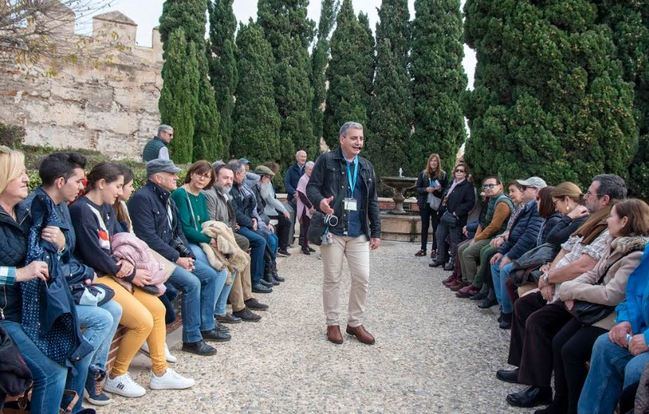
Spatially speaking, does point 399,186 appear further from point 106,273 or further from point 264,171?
point 106,273

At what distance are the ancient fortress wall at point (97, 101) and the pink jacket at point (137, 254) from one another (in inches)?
576

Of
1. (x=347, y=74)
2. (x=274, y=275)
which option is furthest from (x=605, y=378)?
(x=347, y=74)

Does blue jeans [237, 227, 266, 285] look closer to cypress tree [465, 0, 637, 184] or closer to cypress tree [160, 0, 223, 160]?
cypress tree [465, 0, 637, 184]

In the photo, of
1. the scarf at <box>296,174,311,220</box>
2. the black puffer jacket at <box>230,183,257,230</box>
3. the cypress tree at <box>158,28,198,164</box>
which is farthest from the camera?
the cypress tree at <box>158,28,198,164</box>

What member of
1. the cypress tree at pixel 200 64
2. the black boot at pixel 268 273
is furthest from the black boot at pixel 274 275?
the cypress tree at pixel 200 64

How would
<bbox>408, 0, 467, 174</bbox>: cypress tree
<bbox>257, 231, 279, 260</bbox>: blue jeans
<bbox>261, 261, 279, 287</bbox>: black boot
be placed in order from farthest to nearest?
<bbox>408, 0, 467, 174</bbox>: cypress tree
<bbox>261, 261, 279, 287</bbox>: black boot
<bbox>257, 231, 279, 260</bbox>: blue jeans

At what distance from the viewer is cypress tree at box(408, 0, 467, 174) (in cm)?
1734

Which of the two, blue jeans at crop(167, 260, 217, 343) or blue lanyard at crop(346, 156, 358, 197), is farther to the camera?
blue lanyard at crop(346, 156, 358, 197)

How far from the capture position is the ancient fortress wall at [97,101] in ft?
55.8

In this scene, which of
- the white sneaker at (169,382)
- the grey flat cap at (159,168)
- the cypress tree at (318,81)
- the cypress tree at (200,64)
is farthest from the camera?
the cypress tree at (318,81)

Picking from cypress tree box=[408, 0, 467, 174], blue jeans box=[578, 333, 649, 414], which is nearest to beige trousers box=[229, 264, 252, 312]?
blue jeans box=[578, 333, 649, 414]

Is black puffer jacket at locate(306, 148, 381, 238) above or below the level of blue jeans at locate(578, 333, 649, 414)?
above

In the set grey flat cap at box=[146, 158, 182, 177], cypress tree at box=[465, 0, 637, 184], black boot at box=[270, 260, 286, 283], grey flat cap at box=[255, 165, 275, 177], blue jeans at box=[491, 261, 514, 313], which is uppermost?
cypress tree at box=[465, 0, 637, 184]

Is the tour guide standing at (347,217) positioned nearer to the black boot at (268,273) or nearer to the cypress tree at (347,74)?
the black boot at (268,273)
